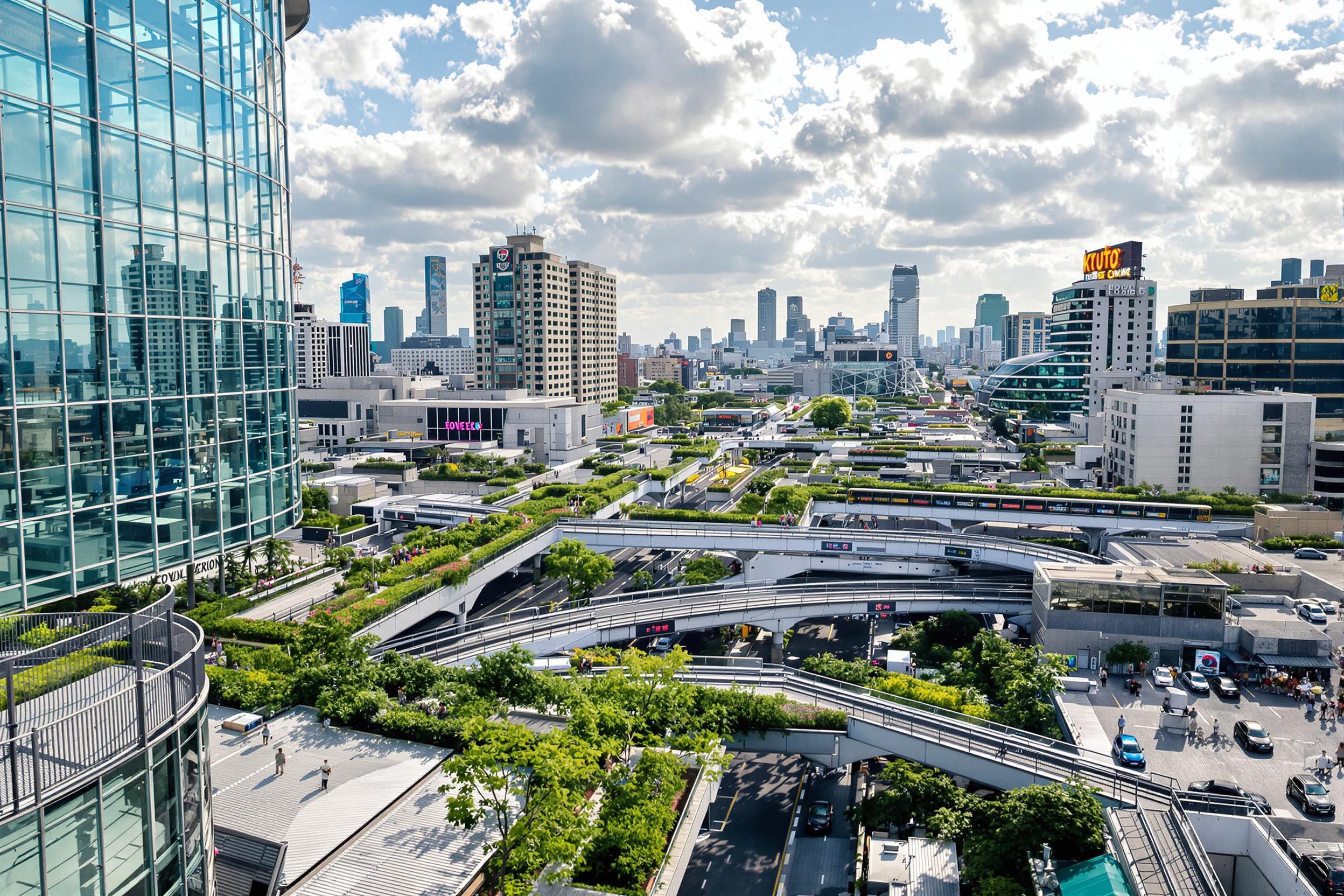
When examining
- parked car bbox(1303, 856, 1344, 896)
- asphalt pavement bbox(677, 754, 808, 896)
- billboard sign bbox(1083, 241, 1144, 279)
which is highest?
billboard sign bbox(1083, 241, 1144, 279)

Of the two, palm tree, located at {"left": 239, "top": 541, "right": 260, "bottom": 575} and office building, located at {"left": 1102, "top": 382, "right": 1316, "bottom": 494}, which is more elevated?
office building, located at {"left": 1102, "top": 382, "right": 1316, "bottom": 494}

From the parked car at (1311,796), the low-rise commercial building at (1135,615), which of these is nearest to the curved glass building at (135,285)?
the parked car at (1311,796)

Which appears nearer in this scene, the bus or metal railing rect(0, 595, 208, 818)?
metal railing rect(0, 595, 208, 818)

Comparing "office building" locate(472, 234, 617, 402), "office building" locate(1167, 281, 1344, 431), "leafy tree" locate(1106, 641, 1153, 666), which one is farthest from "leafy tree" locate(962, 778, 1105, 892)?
"office building" locate(472, 234, 617, 402)

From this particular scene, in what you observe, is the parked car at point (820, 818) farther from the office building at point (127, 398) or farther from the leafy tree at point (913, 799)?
the office building at point (127, 398)

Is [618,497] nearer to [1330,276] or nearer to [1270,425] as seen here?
[1270,425]

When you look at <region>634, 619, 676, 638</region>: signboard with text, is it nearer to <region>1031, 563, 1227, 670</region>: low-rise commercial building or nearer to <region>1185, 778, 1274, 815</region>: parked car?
<region>1031, 563, 1227, 670</region>: low-rise commercial building

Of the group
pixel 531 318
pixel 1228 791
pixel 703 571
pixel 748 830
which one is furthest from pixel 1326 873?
pixel 531 318
